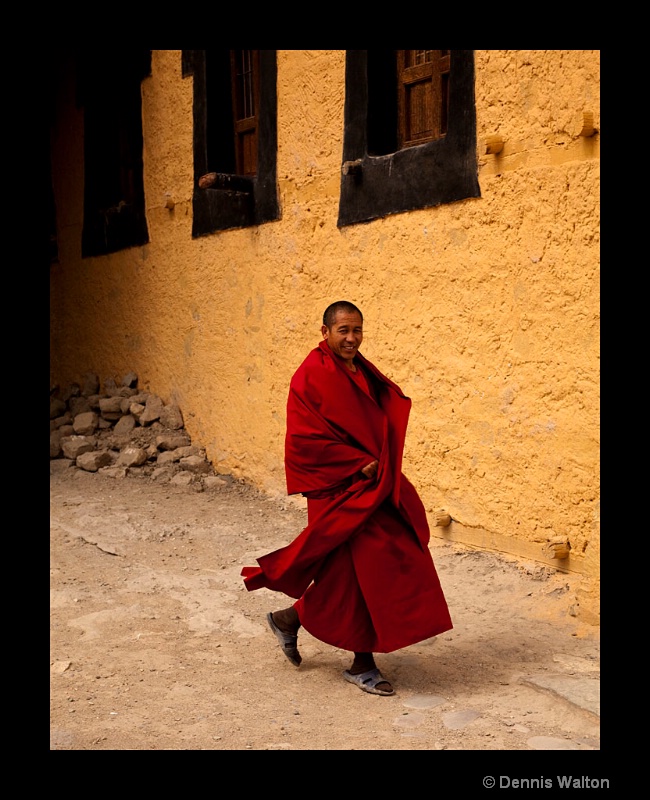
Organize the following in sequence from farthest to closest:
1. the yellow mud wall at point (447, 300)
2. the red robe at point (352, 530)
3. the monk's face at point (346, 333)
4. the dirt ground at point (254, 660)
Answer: the yellow mud wall at point (447, 300) < the monk's face at point (346, 333) < the red robe at point (352, 530) < the dirt ground at point (254, 660)

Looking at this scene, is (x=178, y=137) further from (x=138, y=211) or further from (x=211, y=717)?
(x=211, y=717)

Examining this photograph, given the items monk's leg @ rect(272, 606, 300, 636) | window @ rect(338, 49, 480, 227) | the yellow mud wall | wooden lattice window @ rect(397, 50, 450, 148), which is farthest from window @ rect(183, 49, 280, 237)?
monk's leg @ rect(272, 606, 300, 636)

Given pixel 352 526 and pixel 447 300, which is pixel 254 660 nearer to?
pixel 352 526

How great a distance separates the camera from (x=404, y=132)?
6492 millimetres

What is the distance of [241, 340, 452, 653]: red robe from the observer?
394 centimetres

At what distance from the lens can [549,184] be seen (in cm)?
511

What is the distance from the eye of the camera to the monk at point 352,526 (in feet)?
12.9

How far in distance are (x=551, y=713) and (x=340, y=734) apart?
799mm

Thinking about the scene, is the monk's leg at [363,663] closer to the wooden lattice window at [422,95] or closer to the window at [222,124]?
the wooden lattice window at [422,95]

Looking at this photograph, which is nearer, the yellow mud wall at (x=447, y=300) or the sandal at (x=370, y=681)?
the sandal at (x=370, y=681)

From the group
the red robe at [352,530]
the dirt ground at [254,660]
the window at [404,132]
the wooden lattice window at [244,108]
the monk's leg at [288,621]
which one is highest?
the wooden lattice window at [244,108]

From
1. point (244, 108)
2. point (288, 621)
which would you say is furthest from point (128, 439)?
point (288, 621)

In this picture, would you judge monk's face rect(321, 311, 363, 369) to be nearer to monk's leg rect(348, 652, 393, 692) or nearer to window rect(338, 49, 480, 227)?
monk's leg rect(348, 652, 393, 692)

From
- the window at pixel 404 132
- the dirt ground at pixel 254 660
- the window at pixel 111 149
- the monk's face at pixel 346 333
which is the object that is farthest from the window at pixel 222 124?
the monk's face at pixel 346 333
